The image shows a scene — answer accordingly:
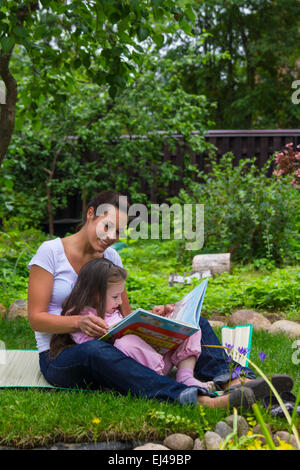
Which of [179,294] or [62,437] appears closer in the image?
[62,437]

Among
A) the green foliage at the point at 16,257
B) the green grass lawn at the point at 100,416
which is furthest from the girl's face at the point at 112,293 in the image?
the green foliage at the point at 16,257

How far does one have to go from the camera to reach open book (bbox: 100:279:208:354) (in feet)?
7.08

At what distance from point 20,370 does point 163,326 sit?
899 millimetres

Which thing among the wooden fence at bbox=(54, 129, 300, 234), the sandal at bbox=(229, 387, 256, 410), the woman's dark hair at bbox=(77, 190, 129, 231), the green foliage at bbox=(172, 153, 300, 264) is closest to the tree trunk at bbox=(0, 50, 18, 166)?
the woman's dark hair at bbox=(77, 190, 129, 231)

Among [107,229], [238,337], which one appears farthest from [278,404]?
[107,229]

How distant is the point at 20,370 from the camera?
2.71 m

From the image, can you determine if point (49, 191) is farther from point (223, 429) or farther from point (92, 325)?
point (223, 429)

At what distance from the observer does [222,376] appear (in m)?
2.48

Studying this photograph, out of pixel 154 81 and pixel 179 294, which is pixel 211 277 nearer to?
pixel 179 294

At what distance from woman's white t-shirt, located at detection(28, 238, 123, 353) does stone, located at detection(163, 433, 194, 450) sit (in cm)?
83

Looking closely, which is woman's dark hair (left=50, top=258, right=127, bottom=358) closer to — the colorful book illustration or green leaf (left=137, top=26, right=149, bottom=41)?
the colorful book illustration

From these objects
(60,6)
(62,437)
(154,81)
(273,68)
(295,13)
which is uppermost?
(295,13)

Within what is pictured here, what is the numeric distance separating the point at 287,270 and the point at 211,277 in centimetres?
71

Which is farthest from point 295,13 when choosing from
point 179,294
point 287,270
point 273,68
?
point 179,294
